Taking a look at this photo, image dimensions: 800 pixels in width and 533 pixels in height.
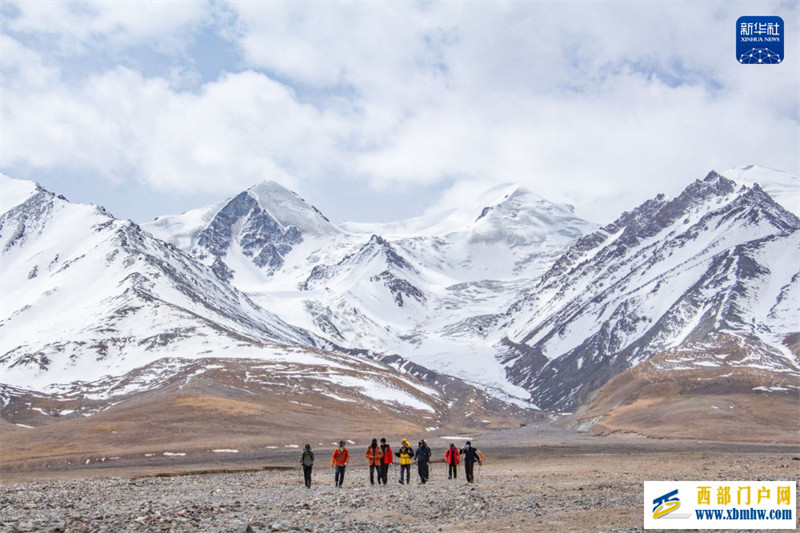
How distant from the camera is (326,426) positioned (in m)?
155

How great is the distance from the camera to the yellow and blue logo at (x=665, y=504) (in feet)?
84.8

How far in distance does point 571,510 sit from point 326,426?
128 meters

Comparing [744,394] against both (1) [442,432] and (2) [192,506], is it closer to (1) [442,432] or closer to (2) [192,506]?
(1) [442,432]

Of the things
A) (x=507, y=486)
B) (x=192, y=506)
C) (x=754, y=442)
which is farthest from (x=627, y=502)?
(x=754, y=442)

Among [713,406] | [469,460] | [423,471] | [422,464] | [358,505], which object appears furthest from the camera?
[713,406]

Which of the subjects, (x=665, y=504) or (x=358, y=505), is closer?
(x=665, y=504)

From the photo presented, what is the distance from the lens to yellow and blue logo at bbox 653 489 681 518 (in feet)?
84.8

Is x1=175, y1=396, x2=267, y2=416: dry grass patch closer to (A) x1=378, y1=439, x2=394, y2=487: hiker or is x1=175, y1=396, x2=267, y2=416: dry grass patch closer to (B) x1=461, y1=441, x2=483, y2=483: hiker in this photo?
(A) x1=378, y1=439, x2=394, y2=487: hiker

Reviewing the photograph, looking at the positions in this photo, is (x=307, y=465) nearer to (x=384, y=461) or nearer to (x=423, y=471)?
(x=384, y=461)

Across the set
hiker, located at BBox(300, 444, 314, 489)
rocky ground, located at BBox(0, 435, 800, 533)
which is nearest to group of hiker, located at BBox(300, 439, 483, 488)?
hiker, located at BBox(300, 444, 314, 489)

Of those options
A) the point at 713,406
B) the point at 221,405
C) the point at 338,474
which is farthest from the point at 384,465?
the point at 713,406

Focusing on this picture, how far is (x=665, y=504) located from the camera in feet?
85.1

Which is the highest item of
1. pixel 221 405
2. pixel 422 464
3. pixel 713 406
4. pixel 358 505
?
pixel 713 406

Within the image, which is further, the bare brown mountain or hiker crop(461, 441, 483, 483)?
the bare brown mountain
